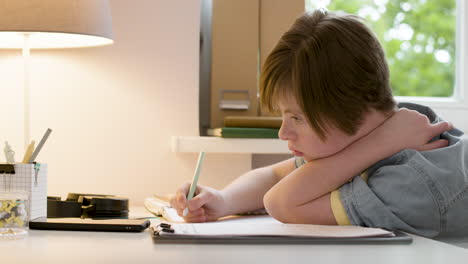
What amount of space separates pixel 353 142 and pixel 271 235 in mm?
278

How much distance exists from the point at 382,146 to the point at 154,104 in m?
0.97

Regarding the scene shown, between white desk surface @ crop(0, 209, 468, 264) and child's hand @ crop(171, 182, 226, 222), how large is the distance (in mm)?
304

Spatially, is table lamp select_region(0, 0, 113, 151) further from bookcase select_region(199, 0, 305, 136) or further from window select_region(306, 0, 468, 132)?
window select_region(306, 0, 468, 132)

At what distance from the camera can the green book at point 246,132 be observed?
179 centimetres

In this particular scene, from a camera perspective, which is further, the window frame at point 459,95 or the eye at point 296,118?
the window frame at point 459,95

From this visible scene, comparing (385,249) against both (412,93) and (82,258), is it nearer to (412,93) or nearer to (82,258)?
(82,258)

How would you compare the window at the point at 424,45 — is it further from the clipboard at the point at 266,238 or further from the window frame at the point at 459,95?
the clipboard at the point at 266,238

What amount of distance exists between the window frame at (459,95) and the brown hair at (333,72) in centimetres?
128

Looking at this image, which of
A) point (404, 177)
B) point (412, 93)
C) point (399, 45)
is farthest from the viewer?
point (412, 93)

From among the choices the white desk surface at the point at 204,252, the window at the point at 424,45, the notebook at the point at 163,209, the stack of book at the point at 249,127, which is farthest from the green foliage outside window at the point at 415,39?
the white desk surface at the point at 204,252

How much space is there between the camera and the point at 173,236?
32.0 inches

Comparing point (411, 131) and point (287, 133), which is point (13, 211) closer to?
point (287, 133)

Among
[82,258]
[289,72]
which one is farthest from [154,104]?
[82,258]

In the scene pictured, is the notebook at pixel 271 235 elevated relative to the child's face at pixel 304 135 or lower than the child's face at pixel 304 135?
lower
